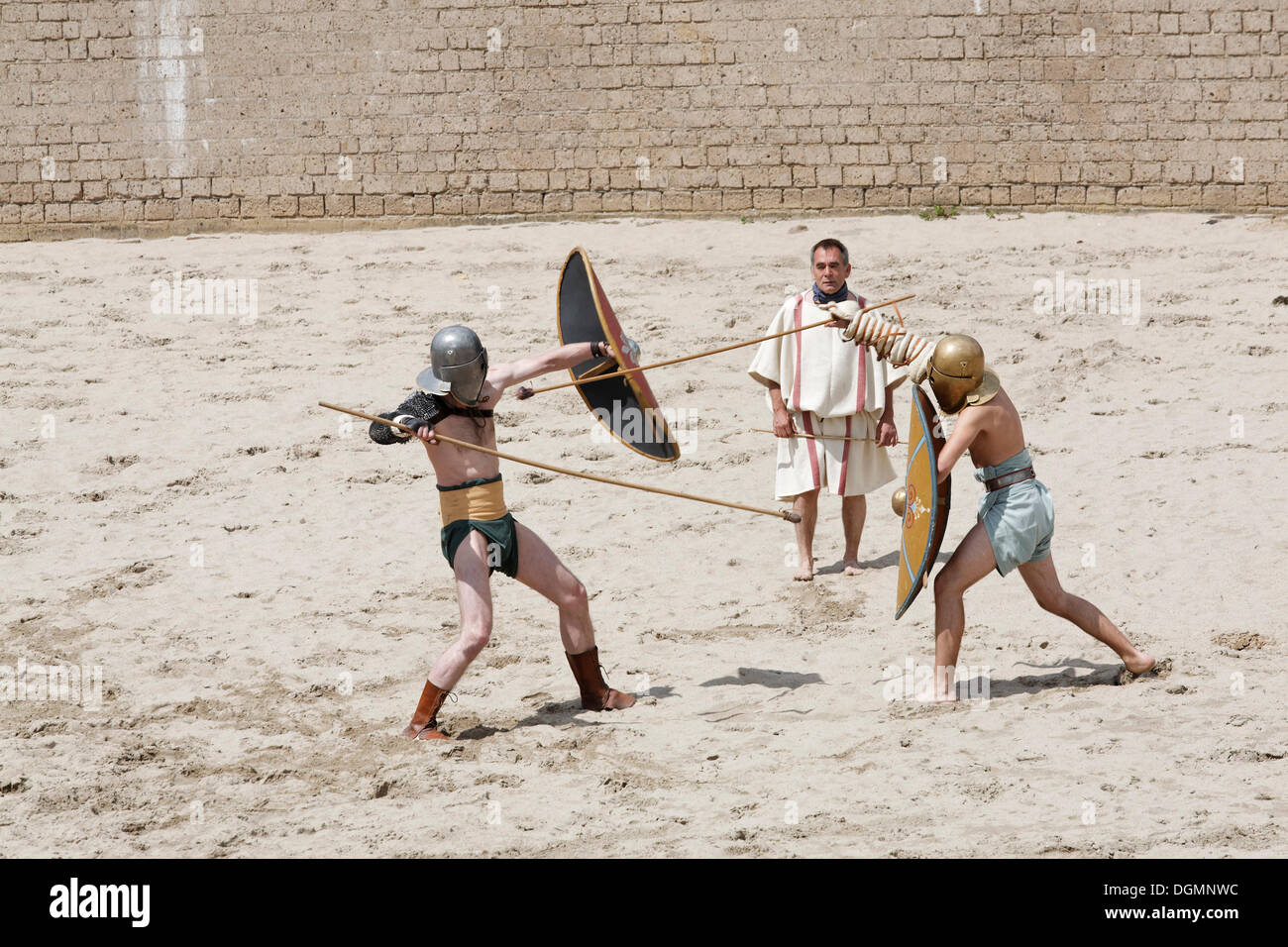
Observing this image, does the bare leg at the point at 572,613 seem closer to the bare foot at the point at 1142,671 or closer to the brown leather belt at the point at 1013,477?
A: the brown leather belt at the point at 1013,477

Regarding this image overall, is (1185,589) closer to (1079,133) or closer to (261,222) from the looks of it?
(1079,133)

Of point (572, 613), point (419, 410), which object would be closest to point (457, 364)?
point (419, 410)

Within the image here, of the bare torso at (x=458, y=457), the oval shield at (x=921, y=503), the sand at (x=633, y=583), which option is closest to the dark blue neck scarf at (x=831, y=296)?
the sand at (x=633, y=583)

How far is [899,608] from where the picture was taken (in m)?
5.06

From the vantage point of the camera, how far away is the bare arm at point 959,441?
4.77 meters

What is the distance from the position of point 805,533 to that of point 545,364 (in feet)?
6.15

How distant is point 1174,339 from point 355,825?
635cm

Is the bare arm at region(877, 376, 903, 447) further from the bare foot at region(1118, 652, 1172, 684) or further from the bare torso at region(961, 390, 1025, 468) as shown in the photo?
the bare foot at region(1118, 652, 1172, 684)

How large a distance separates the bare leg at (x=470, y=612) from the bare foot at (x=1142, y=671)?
2.32m

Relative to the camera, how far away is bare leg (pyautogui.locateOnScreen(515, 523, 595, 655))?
5.08m

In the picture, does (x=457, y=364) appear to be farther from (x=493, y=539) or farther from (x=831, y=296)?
(x=831, y=296)

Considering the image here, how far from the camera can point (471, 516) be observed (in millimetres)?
5012

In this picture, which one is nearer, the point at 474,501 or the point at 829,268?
the point at 474,501

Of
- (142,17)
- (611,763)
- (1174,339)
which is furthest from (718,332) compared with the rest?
(142,17)
